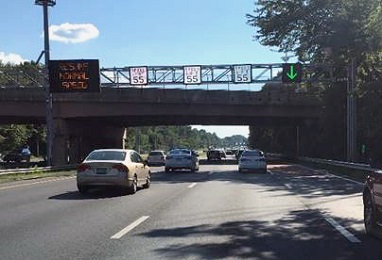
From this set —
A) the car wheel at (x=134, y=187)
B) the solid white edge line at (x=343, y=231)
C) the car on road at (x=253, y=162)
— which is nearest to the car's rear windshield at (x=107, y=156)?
the car wheel at (x=134, y=187)

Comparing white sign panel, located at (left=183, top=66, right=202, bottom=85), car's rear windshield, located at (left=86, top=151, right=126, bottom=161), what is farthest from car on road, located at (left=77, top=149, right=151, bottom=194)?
white sign panel, located at (left=183, top=66, right=202, bottom=85)

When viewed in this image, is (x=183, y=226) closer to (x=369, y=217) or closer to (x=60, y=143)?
(x=369, y=217)

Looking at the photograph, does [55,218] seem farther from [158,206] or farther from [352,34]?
[352,34]

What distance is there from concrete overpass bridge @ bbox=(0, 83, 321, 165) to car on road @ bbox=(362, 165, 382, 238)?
154 feet

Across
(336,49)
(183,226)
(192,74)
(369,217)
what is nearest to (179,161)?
(336,49)

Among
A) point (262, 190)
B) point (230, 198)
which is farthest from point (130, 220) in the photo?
point (262, 190)

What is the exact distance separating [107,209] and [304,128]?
6171 cm

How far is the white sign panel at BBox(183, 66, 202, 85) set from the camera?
55.8m

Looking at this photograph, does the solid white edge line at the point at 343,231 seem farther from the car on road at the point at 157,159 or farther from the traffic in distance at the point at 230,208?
the car on road at the point at 157,159

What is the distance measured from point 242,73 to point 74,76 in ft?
58.2

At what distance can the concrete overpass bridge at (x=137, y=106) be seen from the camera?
58406 millimetres

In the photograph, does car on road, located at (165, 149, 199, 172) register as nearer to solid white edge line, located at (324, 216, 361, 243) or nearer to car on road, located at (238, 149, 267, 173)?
car on road, located at (238, 149, 267, 173)

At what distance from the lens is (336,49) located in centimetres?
3073

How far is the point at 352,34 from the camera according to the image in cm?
2900
